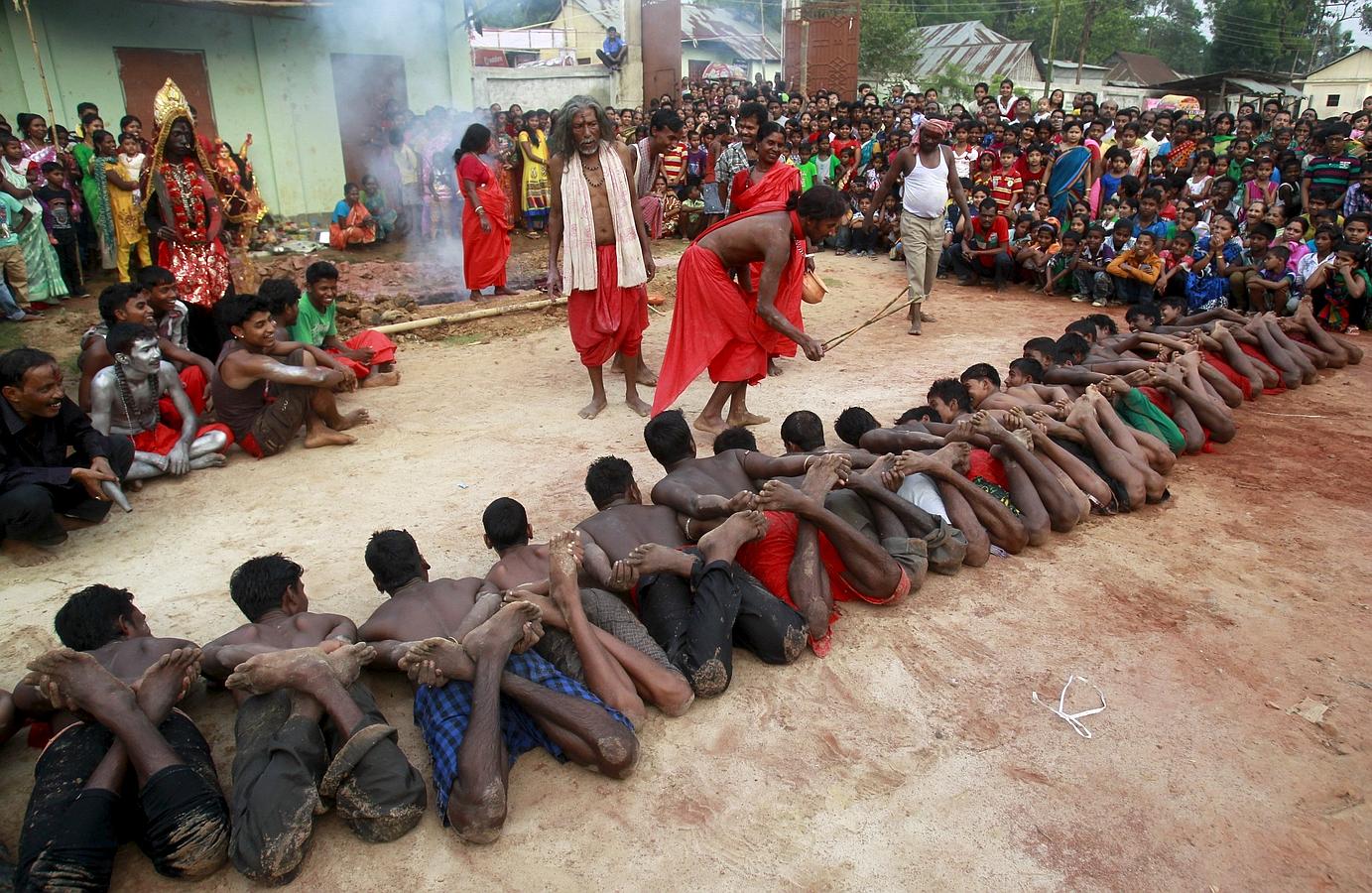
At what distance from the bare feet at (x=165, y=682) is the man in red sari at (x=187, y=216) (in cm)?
357

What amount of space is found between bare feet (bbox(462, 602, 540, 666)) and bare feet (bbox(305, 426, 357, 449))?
2657 mm

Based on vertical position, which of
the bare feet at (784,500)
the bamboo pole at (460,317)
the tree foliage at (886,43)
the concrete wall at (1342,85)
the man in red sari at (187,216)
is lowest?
the bamboo pole at (460,317)

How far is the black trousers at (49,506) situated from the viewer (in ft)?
11.6

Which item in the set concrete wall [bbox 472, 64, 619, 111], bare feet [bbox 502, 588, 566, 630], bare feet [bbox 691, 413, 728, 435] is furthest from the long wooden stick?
concrete wall [bbox 472, 64, 619, 111]

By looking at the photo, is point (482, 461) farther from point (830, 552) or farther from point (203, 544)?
point (830, 552)

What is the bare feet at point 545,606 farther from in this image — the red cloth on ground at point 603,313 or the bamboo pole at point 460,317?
the bamboo pole at point 460,317

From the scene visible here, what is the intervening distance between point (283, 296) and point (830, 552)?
3615 millimetres

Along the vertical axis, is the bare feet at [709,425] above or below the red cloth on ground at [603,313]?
below

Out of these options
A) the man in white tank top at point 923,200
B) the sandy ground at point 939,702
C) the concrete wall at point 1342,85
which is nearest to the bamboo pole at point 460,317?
the sandy ground at point 939,702

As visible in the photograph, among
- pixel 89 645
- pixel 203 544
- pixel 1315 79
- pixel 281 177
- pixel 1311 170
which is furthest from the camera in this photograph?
pixel 1315 79

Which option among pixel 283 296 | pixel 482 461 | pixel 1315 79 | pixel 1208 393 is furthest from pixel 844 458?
pixel 1315 79

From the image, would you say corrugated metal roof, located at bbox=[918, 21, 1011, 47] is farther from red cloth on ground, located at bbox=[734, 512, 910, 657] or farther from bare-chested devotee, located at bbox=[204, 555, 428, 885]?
bare-chested devotee, located at bbox=[204, 555, 428, 885]

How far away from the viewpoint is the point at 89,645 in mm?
2648

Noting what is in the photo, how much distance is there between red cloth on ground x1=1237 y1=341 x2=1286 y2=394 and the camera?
5.58 metres
